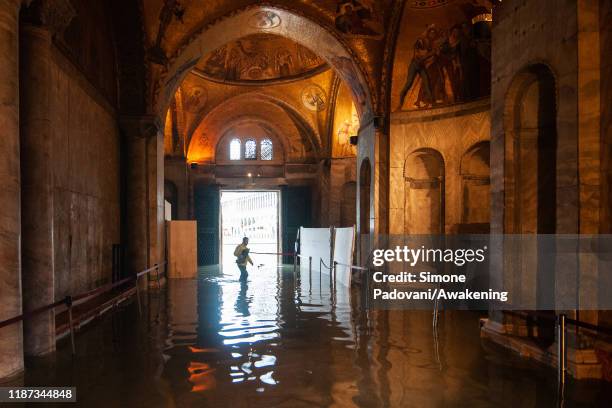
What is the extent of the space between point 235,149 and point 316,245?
8.98 m

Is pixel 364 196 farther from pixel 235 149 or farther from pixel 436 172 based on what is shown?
Answer: pixel 235 149

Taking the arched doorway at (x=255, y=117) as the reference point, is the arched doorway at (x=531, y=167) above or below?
below

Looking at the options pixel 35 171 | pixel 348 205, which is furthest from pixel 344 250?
pixel 348 205

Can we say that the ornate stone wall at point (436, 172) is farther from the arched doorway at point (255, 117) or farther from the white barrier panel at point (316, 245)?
the arched doorway at point (255, 117)

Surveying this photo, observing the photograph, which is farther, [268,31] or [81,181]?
[268,31]

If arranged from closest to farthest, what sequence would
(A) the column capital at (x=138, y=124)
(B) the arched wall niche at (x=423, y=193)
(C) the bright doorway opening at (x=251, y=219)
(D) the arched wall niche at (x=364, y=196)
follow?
1. (A) the column capital at (x=138, y=124)
2. (B) the arched wall niche at (x=423, y=193)
3. (D) the arched wall niche at (x=364, y=196)
4. (C) the bright doorway opening at (x=251, y=219)

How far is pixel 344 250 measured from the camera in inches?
576

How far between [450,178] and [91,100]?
9.71m

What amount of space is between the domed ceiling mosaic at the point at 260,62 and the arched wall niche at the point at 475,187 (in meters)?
9.55

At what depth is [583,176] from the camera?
614 centimetres

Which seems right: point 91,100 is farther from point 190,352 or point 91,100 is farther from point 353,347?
point 353,347

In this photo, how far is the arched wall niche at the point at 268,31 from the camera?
14516mm

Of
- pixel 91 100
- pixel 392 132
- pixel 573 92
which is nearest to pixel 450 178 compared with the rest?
pixel 392 132

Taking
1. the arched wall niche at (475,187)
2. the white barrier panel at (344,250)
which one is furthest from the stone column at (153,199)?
the arched wall niche at (475,187)
